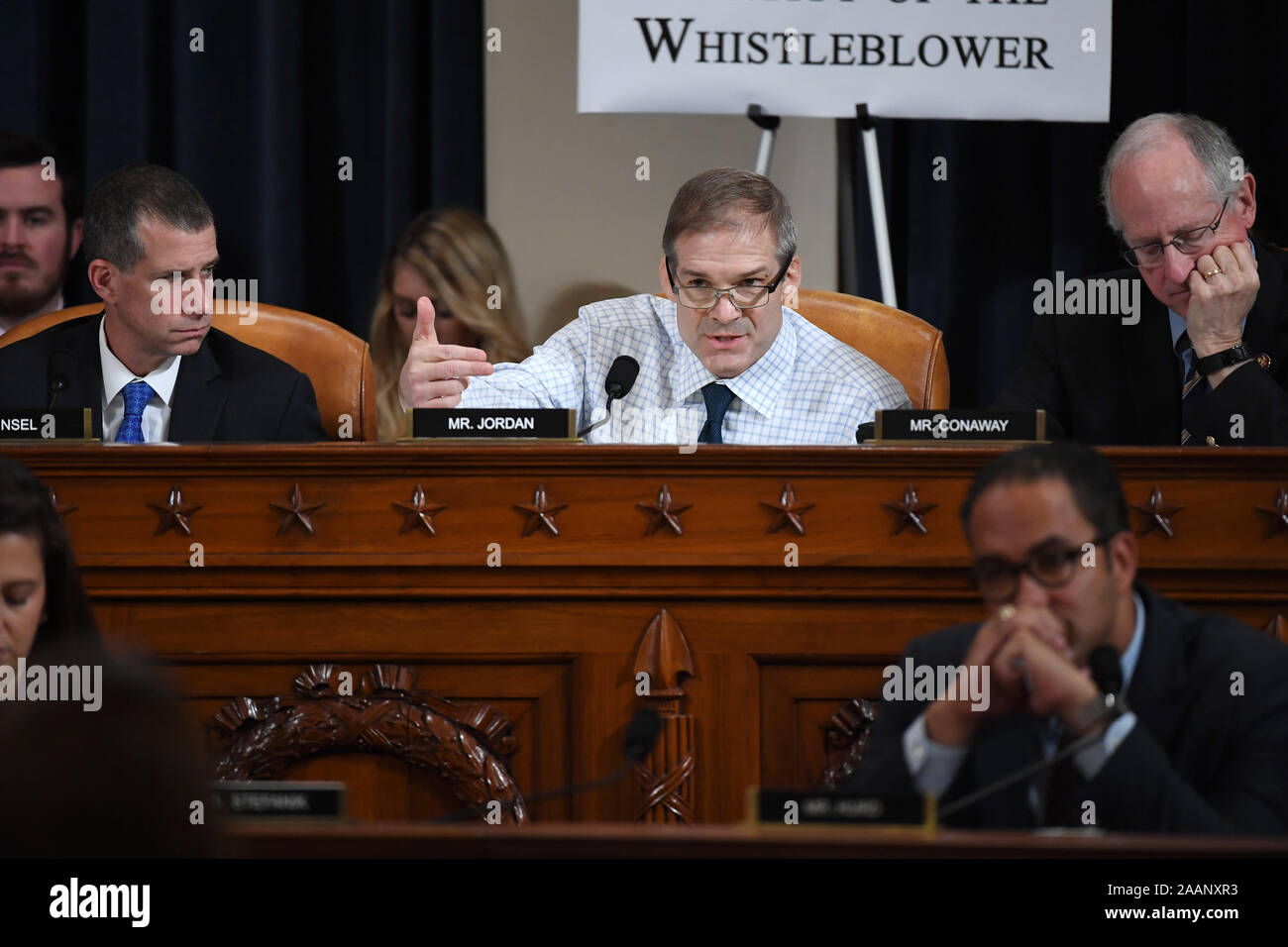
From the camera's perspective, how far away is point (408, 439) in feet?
7.68

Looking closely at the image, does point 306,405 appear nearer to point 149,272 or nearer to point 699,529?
point 149,272

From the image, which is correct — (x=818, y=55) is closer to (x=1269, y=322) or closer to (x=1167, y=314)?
(x=1167, y=314)

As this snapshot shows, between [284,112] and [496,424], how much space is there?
212 centimetres

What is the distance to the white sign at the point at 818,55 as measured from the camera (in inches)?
143

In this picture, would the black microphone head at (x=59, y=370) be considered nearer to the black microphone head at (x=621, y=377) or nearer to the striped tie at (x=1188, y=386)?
the black microphone head at (x=621, y=377)

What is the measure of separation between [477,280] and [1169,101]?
192cm

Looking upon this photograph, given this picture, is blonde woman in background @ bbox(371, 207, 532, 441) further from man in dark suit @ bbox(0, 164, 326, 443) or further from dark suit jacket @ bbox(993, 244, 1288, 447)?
dark suit jacket @ bbox(993, 244, 1288, 447)

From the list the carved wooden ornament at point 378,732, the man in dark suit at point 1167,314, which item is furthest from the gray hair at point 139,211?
the man in dark suit at point 1167,314

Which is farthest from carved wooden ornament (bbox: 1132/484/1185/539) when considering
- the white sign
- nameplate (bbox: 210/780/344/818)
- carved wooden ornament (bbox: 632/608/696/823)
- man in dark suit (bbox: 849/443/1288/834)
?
the white sign

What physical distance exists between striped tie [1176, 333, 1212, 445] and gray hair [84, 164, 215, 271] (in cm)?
189

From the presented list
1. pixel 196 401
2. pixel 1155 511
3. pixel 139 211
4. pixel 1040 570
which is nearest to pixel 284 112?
pixel 139 211

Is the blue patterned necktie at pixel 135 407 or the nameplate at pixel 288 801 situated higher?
the blue patterned necktie at pixel 135 407

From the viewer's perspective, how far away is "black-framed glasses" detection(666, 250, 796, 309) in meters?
2.95

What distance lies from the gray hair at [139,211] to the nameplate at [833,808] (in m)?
2.12
